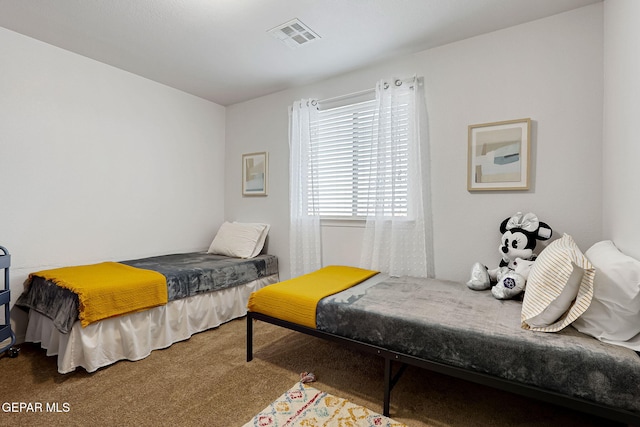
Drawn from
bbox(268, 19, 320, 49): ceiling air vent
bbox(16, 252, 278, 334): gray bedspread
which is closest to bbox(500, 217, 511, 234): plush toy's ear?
bbox(268, 19, 320, 49): ceiling air vent

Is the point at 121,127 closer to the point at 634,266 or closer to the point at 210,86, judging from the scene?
the point at 210,86

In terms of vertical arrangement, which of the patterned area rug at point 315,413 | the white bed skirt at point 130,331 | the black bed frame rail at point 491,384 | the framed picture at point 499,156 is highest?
the framed picture at point 499,156

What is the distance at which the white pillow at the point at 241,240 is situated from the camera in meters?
3.46

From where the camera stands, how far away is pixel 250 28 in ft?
7.66

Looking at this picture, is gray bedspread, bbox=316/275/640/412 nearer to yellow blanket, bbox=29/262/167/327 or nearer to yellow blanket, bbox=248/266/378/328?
yellow blanket, bbox=248/266/378/328

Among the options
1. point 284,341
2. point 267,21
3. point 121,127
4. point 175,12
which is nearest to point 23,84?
point 121,127

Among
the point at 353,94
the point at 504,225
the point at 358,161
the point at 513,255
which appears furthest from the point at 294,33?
the point at 513,255

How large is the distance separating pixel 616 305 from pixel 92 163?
3.84 metres

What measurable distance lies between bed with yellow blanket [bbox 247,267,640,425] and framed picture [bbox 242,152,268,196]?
1.62 meters

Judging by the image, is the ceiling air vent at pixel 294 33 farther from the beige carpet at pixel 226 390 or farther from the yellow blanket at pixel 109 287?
the beige carpet at pixel 226 390

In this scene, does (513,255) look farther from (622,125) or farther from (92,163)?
(92,163)

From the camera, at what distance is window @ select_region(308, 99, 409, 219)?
2.72m

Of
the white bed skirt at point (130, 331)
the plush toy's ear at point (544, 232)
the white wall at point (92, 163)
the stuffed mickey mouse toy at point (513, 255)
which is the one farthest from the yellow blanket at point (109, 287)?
the plush toy's ear at point (544, 232)

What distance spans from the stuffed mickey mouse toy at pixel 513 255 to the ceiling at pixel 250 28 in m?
1.48
